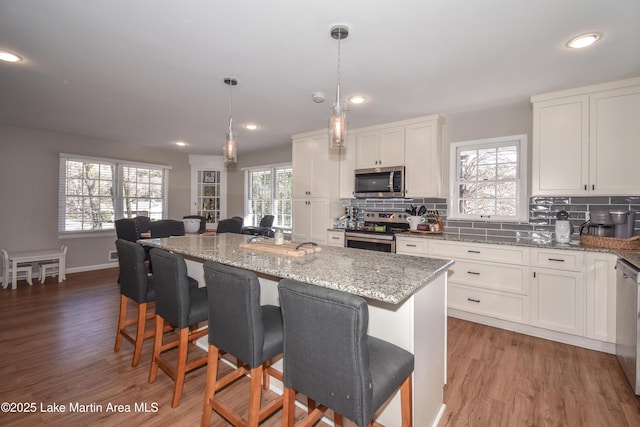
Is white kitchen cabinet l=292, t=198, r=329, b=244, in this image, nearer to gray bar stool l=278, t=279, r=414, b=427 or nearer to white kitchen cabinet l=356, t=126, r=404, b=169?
white kitchen cabinet l=356, t=126, r=404, b=169

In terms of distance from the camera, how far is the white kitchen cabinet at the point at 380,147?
3818 mm

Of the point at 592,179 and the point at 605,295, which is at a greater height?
the point at 592,179

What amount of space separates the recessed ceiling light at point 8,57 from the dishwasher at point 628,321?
469 cm

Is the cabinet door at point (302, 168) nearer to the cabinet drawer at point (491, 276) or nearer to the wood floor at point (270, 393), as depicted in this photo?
the cabinet drawer at point (491, 276)

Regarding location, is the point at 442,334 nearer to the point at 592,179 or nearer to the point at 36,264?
the point at 592,179

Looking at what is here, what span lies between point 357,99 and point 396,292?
2444mm

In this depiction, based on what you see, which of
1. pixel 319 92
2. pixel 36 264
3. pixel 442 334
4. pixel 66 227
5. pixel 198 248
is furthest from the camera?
pixel 66 227

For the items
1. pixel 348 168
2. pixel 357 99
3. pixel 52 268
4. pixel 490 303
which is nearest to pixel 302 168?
pixel 348 168

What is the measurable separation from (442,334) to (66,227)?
6015 millimetres

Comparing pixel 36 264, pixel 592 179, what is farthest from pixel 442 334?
pixel 36 264

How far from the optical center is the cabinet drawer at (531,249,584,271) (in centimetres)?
259

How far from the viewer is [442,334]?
179cm

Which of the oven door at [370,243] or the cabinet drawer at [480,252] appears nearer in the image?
the cabinet drawer at [480,252]

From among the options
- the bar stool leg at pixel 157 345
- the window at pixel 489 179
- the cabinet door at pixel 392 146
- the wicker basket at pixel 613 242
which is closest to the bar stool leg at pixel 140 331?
the bar stool leg at pixel 157 345
